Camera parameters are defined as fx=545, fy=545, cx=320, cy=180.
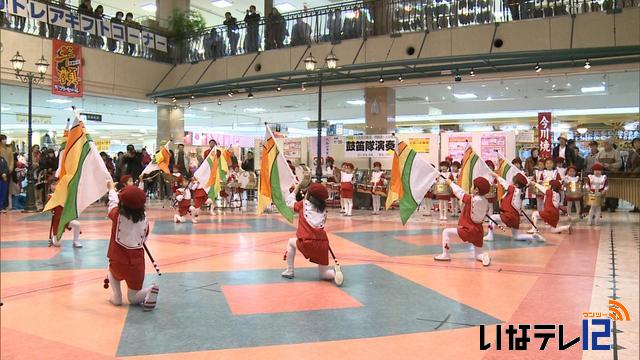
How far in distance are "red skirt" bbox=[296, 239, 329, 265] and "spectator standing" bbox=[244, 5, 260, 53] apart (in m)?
16.0

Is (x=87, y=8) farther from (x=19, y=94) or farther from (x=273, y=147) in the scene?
(x=273, y=147)

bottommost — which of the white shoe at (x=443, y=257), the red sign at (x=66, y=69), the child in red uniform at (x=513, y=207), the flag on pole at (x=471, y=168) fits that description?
the white shoe at (x=443, y=257)

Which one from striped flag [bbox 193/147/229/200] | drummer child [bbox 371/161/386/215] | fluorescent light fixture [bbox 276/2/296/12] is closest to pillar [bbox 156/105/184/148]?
fluorescent light fixture [bbox 276/2/296/12]

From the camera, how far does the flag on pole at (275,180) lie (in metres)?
8.84

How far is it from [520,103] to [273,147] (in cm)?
1447

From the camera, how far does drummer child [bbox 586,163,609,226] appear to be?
13.5 meters

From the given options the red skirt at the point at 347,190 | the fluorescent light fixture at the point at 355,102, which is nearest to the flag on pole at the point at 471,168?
the red skirt at the point at 347,190

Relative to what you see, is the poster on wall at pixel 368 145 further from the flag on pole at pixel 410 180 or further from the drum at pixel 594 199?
the flag on pole at pixel 410 180

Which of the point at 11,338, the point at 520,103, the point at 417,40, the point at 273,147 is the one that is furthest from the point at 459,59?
the point at 11,338

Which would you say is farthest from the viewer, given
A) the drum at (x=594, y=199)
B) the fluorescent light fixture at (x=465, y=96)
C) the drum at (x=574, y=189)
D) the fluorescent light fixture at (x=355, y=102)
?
the fluorescent light fixture at (x=355, y=102)

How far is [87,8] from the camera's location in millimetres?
20828

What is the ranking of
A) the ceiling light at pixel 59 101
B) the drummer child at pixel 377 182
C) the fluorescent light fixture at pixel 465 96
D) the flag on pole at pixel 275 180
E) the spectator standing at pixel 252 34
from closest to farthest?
the flag on pole at pixel 275 180 → the drummer child at pixel 377 182 → the fluorescent light fixture at pixel 465 96 → the ceiling light at pixel 59 101 → the spectator standing at pixel 252 34

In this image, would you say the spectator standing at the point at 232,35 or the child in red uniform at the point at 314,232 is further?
the spectator standing at the point at 232,35

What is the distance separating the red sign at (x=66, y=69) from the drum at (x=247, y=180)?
6960 mm
